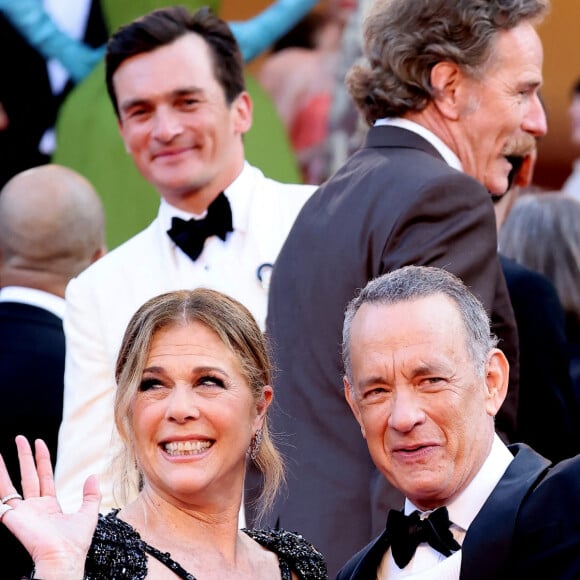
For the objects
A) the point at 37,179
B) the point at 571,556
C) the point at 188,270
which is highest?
the point at 37,179

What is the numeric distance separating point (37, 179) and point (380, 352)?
2.09 metres

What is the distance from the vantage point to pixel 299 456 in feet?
12.0

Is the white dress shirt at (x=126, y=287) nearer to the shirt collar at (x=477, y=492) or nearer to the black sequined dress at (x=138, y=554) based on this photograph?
the black sequined dress at (x=138, y=554)

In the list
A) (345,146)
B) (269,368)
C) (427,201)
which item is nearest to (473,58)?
(427,201)

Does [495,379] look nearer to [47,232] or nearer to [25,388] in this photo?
[25,388]

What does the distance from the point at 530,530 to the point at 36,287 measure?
7.68 feet

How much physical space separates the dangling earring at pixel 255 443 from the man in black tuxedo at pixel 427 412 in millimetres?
281

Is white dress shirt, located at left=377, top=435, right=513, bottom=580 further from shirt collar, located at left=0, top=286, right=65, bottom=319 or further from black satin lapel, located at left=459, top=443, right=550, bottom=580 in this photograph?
shirt collar, located at left=0, top=286, right=65, bottom=319

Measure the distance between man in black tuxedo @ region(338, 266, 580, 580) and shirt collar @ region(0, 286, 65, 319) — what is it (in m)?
1.68

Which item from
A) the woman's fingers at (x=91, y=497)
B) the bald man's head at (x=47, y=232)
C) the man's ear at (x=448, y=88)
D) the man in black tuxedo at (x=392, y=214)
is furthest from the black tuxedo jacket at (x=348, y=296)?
the bald man's head at (x=47, y=232)

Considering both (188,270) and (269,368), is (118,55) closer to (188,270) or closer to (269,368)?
(188,270)

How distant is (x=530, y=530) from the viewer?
2711 mm

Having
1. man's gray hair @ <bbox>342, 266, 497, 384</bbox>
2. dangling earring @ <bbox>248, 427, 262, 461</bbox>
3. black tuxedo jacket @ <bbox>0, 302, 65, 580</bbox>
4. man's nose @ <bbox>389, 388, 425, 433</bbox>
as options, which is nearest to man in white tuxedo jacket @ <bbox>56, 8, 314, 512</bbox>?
black tuxedo jacket @ <bbox>0, 302, 65, 580</bbox>

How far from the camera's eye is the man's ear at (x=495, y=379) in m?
3.11
